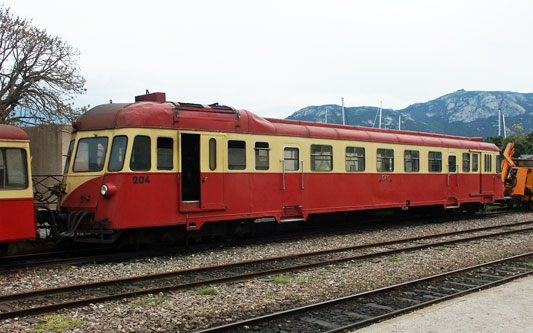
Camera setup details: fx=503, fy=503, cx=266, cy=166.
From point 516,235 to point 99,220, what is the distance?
1212cm

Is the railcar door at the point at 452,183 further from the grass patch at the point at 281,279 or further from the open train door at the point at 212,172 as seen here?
the grass patch at the point at 281,279

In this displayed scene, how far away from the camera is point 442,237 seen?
14.8 meters

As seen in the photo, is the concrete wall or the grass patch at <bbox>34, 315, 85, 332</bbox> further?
the concrete wall

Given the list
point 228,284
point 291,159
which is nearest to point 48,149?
point 291,159

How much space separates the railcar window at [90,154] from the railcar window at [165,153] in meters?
1.15

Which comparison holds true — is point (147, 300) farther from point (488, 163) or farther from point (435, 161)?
point (488, 163)

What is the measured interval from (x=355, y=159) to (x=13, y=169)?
32.3ft

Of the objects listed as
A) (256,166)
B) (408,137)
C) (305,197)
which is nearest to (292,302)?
(256,166)

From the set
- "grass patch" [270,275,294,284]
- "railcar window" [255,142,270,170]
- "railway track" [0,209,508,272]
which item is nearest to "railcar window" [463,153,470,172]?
"railway track" [0,209,508,272]

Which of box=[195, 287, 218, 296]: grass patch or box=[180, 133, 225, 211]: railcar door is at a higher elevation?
box=[180, 133, 225, 211]: railcar door

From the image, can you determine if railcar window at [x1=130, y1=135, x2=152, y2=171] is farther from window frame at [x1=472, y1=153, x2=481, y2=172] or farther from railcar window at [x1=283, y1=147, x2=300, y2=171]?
window frame at [x1=472, y1=153, x2=481, y2=172]

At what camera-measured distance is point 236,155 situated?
12.5 metres

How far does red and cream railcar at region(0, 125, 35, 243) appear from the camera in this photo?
9305mm

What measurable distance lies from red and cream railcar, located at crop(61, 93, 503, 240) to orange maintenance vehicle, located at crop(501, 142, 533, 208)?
1148 cm
